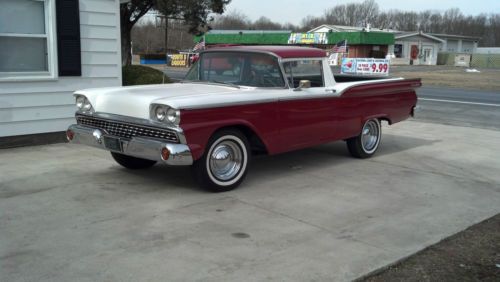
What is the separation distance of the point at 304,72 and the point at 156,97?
2270mm

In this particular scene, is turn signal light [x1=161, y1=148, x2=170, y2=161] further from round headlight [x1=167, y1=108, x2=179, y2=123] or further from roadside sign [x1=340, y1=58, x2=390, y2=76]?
roadside sign [x1=340, y1=58, x2=390, y2=76]

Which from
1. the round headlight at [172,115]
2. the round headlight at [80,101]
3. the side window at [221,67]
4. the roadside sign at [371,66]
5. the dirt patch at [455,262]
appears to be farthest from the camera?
the roadside sign at [371,66]

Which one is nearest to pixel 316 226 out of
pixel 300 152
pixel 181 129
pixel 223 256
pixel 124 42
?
pixel 223 256

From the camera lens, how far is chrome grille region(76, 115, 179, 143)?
210 inches

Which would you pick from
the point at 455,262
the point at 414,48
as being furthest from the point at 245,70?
the point at 414,48

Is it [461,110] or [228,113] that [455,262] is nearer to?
[228,113]

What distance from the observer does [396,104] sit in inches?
330

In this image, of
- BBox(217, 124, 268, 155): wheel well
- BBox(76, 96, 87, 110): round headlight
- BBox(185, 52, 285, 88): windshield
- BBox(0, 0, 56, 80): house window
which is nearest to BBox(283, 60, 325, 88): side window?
BBox(185, 52, 285, 88): windshield

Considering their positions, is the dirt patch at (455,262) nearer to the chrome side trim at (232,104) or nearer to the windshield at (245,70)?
the chrome side trim at (232,104)

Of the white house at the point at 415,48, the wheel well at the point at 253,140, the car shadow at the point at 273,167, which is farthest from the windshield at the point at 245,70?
the white house at the point at 415,48

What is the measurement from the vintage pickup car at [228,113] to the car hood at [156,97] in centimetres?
1

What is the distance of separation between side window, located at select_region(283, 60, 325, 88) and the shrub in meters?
5.04

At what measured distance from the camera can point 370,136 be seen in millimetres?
8219

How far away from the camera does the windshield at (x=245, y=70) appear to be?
6.46 metres
